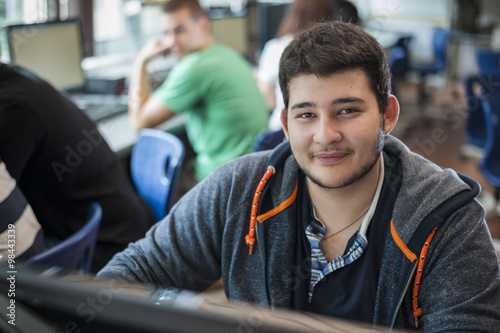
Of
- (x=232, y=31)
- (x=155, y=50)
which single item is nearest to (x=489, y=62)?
(x=232, y=31)

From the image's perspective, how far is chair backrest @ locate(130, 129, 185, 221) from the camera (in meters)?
1.90

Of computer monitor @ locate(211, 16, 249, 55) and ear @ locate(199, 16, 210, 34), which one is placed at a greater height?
ear @ locate(199, 16, 210, 34)

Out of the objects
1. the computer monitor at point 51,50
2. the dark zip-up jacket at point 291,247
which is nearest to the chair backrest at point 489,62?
the computer monitor at point 51,50

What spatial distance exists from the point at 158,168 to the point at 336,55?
3.78 ft

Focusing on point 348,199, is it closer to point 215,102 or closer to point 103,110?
point 215,102

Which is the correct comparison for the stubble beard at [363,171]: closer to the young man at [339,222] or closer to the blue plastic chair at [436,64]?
the young man at [339,222]

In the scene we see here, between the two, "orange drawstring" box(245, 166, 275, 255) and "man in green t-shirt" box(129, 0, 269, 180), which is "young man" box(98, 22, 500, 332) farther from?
"man in green t-shirt" box(129, 0, 269, 180)

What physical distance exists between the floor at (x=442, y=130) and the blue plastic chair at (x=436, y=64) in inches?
6.2

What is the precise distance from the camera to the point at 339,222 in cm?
110

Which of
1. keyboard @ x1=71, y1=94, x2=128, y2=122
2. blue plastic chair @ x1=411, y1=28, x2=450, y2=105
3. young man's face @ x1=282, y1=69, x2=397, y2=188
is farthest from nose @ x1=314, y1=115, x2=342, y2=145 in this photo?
blue plastic chair @ x1=411, y1=28, x2=450, y2=105

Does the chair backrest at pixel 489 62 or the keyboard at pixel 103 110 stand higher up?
the chair backrest at pixel 489 62

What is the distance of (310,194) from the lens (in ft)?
3.75

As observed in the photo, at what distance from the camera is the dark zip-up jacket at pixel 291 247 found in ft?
3.08

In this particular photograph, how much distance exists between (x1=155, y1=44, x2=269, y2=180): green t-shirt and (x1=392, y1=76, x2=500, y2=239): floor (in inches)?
58.3
